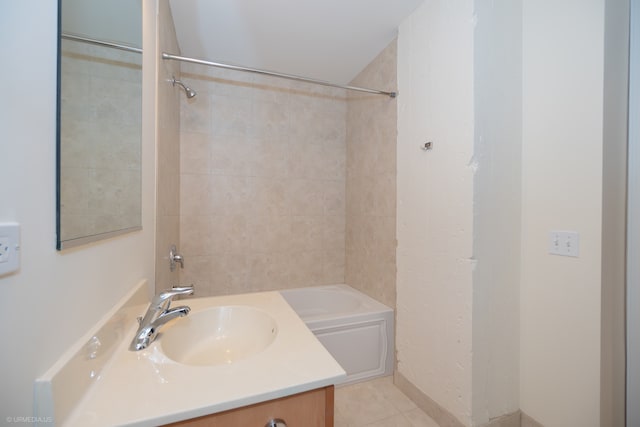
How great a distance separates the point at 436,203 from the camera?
1.49m

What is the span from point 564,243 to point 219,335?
1.65 m

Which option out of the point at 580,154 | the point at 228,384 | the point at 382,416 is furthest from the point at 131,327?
the point at 580,154

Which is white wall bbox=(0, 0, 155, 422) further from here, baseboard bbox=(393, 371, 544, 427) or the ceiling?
baseboard bbox=(393, 371, 544, 427)

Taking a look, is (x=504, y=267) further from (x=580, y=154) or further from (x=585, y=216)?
(x=580, y=154)

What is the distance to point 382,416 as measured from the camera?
1.55 m

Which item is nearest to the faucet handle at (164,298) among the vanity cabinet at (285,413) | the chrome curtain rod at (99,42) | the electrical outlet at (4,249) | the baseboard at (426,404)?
the vanity cabinet at (285,413)

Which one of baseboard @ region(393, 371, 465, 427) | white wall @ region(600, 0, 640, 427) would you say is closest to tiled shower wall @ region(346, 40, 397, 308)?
baseboard @ region(393, 371, 465, 427)

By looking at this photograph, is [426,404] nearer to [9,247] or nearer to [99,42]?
[9,247]

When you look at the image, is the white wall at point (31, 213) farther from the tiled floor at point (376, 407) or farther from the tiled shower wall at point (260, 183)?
the tiled shower wall at point (260, 183)

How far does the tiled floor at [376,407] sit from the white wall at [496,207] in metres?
0.41

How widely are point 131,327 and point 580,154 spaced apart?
6.49ft

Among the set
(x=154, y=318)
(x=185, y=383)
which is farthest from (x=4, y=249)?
(x=154, y=318)

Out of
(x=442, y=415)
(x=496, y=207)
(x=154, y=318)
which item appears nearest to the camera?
(x=154, y=318)

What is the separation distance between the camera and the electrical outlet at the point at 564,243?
116 cm
